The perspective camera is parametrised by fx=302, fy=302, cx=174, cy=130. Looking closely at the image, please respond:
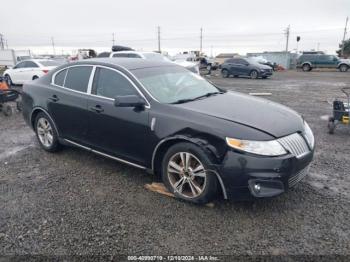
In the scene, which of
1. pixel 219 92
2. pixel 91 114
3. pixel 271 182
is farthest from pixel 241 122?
pixel 91 114

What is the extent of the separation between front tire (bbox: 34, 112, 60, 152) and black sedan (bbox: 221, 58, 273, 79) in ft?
60.3

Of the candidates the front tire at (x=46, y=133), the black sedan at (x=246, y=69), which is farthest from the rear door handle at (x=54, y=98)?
the black sedan at (x=246, y=69)

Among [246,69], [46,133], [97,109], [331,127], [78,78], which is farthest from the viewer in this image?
[246,69]

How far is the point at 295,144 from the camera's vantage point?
323 cm

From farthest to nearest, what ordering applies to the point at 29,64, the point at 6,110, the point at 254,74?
the point at 254,74
the point at 29,64
the point at 6,110

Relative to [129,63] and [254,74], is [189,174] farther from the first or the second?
[254,74]

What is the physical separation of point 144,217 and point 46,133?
9.15 ft

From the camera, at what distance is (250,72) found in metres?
21.6

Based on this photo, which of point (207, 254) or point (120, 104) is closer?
point (207, 254)

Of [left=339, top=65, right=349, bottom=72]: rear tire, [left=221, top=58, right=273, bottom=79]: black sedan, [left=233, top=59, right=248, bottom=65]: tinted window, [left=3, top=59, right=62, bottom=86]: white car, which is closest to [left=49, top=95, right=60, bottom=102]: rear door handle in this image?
[left=3, top=59, right=62, bottom=86]: white car

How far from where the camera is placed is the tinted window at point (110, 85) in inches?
155

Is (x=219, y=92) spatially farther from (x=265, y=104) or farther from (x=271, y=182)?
(x=271, y=182)

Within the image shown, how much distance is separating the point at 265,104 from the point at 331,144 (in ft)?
7.77

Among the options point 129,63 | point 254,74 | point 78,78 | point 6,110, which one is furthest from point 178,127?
point 254,74
